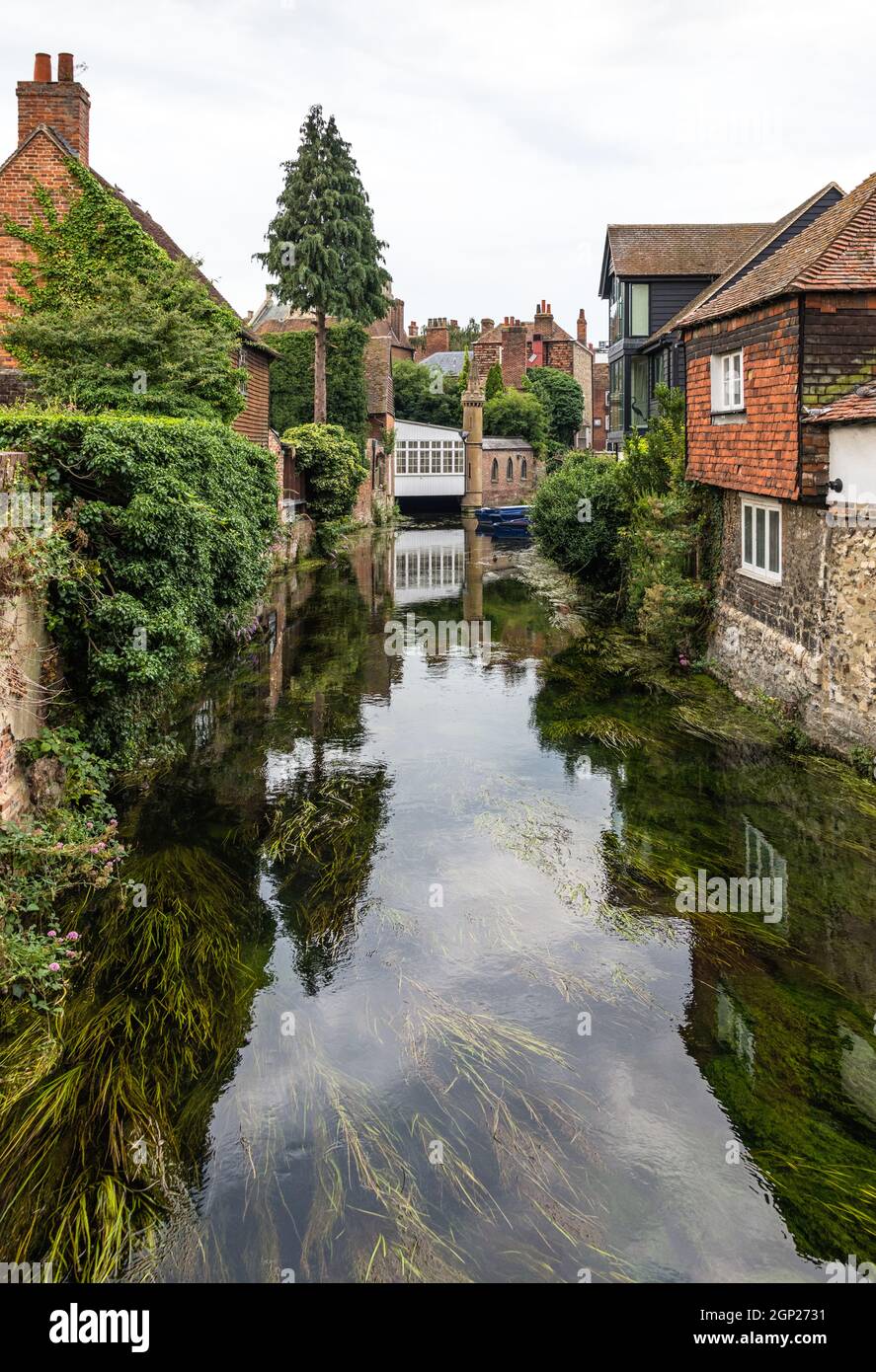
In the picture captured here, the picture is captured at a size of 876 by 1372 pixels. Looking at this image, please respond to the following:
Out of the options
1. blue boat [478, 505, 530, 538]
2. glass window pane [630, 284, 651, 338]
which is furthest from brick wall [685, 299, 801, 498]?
blue boat [478, 505, 530, 538]

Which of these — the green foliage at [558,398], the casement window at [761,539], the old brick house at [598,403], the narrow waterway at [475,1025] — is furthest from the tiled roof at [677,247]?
the old brick house at [598,403]

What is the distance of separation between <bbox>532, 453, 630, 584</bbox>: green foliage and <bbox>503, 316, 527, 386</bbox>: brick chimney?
50142 millimetres

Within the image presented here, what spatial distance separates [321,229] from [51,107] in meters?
18.9

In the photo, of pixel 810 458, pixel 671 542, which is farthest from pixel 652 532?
pixel 810 458

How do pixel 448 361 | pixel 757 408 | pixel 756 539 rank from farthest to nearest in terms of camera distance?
pixel 448 361, pixel 756 539, pixel 757 408

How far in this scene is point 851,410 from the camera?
11570mm

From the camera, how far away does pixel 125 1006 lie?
7625mm

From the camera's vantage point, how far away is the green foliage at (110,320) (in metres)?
17.2

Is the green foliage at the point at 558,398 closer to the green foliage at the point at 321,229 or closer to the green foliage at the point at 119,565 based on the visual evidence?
the green foliage at the point at 321,229

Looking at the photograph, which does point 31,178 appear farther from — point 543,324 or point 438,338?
point 438,338

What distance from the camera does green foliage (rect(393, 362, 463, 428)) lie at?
72.3 m

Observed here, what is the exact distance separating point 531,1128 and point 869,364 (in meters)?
9.85

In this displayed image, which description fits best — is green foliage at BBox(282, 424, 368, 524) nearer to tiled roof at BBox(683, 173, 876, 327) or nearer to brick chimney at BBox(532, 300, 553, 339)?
tiled roof at BBox(683, 173, 876, 327)
